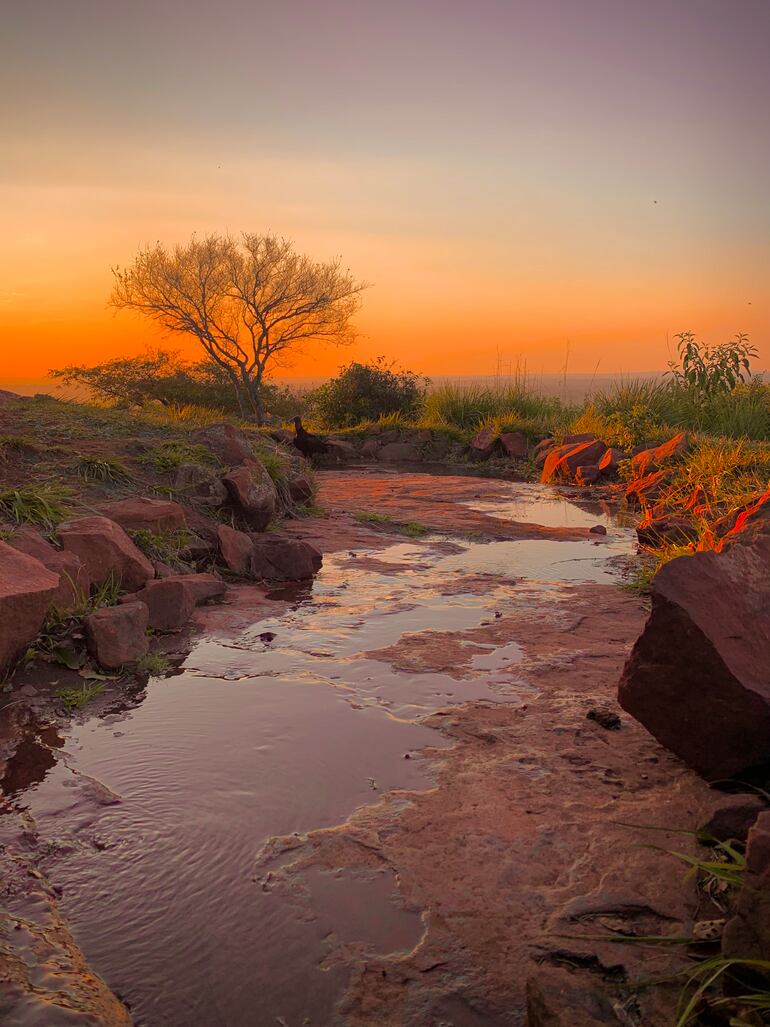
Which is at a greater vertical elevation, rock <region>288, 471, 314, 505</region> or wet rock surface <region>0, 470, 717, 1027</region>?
rock <region>288, 471, 314, 505</region>

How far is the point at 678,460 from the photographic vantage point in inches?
480

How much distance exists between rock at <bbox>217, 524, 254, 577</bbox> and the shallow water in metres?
1.15

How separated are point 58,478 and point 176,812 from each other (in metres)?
4.47

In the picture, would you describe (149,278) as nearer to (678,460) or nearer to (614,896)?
(678,460)

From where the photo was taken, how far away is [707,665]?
306 cm

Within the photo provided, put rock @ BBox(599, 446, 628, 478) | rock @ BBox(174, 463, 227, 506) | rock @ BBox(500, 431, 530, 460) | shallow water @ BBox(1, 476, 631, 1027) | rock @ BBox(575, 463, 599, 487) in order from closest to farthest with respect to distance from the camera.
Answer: shallow water @ BBox(1, 476, 631, 1027), rock @ BBox(174, 463, 227, 506), rock @ BBox(599, 446, 628, 478), rock @ BBox(575, 463, 599, 487), rock @ BBox(500, 431, 530, 460)

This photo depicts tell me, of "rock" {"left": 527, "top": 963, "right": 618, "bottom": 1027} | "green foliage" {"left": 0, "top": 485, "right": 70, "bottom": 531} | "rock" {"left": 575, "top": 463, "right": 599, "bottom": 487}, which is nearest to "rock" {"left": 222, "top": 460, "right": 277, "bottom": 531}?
"green foliage" {"left": 0, "top": 485, "right": 70, "bottom": 531}

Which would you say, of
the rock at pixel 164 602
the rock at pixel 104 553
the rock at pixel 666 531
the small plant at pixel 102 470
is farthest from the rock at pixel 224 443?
the rock at pixel 666 531

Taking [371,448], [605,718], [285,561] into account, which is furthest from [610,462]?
[605,718]

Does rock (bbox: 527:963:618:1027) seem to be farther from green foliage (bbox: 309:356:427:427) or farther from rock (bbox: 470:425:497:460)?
green foliage (bbox: 309:356:427:427)

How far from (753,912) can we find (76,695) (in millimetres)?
3301

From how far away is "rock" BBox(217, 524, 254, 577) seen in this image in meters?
6.76

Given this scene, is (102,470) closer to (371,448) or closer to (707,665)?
(707,665)

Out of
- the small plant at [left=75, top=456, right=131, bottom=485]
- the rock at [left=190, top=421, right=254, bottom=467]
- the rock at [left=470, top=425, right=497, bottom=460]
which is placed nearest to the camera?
the small plant at [left=75, top=456, right=131, bottom=485]
